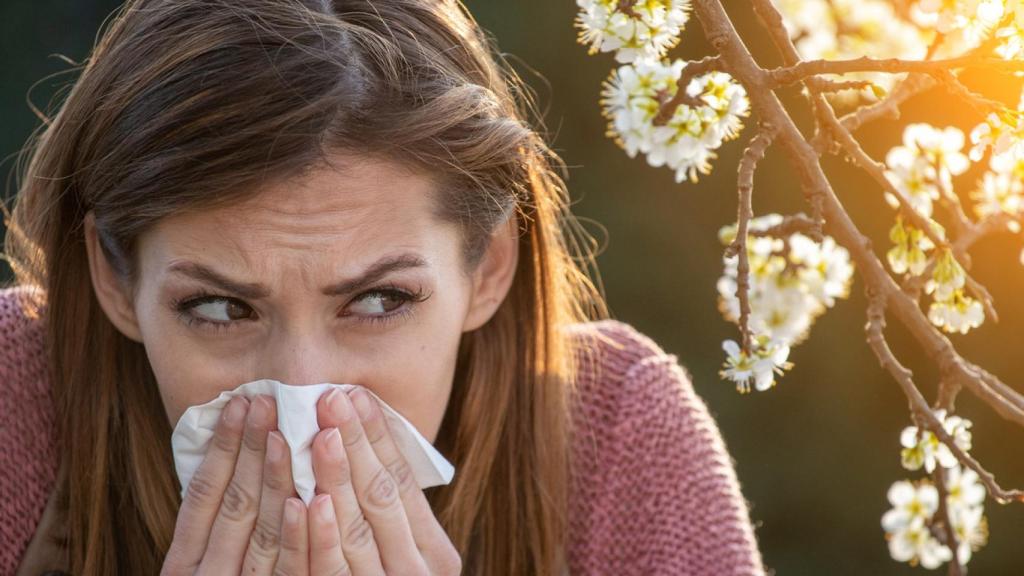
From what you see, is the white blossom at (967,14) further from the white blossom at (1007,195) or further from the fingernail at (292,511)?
the fingernail at (292,511)

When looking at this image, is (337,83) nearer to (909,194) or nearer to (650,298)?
(909,194)

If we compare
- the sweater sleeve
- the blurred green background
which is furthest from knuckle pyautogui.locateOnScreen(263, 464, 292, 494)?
the blurred green background

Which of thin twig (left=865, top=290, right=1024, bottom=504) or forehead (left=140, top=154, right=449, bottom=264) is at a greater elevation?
forehead (left=140, top=154, right=449, bottom=264)

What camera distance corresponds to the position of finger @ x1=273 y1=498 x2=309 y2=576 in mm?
1502

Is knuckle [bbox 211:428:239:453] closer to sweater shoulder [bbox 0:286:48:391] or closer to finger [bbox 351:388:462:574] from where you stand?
finger [bbox 351:388:462:574]

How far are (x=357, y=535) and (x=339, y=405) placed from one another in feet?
0.58

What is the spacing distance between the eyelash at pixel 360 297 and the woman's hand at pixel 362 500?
106 millimetres

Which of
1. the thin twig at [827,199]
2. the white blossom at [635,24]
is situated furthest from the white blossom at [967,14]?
the white blossom at [635,24]

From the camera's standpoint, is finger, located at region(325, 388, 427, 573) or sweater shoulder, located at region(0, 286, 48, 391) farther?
sweater shoulder, located at region(0, 286, 48, 391)

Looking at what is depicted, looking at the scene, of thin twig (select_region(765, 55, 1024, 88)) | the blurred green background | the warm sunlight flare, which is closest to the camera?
thin twig (select_region(765, 55, 1024, 88))

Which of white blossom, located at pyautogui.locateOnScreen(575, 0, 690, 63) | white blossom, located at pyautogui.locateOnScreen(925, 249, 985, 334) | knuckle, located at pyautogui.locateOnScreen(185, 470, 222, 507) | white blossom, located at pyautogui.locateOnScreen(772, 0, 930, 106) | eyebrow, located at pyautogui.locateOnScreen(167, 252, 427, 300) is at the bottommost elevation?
knuckle, located at pyautogui.locateOnScreen(185, 470, 222, 507)

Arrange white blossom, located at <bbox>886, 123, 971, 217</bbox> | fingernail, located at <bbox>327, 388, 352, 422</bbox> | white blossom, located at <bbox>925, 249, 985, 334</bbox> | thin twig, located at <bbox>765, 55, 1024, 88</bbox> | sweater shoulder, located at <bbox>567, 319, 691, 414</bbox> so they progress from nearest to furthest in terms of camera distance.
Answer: thin twig, located at <bbox>765, 55, 1024, 88</bbox>, white blossom, located at <bbox>925, 249, 985, 334</bbox>, fingernail, located at <bbox>327, 388, 352, 422</bbox>, white blossom, located at <bbox>886, 123, 971, 217</bbox>, sweater shoulder, located at <bbox>567, 319, 691, 414</bbox>

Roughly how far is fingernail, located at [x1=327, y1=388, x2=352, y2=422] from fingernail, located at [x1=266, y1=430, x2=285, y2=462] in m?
0.07

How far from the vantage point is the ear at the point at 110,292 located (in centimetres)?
173
